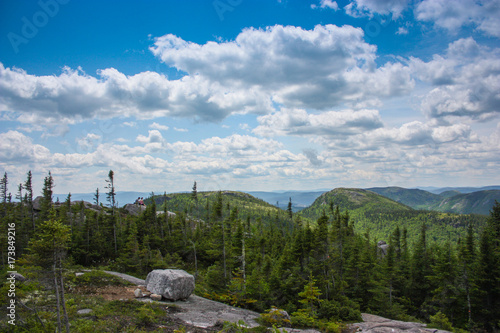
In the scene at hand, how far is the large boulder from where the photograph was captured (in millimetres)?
25109

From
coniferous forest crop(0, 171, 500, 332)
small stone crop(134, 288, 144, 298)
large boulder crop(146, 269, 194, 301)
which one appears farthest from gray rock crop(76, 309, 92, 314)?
coniferous forest crop(0, 171, 500, 332)

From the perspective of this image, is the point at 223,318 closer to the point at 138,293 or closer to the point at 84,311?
the point at 138,293

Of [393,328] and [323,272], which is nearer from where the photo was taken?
[393,328]

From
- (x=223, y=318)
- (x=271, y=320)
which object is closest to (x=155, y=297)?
(x=223, y=318)

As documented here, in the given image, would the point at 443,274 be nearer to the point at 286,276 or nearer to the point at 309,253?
the point at 309,253

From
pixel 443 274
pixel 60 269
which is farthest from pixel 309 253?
pixel 60 269

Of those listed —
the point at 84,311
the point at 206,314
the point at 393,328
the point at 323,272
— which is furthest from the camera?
the point at 323,272

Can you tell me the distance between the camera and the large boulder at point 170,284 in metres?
25.1

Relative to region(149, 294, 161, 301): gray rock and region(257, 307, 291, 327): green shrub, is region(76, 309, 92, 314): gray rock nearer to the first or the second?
region(149, 294, 161, 301): gray rock

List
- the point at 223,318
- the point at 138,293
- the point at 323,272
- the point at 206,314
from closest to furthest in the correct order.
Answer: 1. the point at 223,318
2. the point at 206,314
3. the point at 138,293
4. the point at 323,272

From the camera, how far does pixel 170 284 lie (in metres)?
25.2

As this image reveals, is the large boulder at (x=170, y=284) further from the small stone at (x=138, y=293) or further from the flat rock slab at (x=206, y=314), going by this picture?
the small stone at (x=138, y=293)

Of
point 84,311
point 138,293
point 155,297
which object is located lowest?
point 155,297

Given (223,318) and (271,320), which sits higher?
(271,320)
